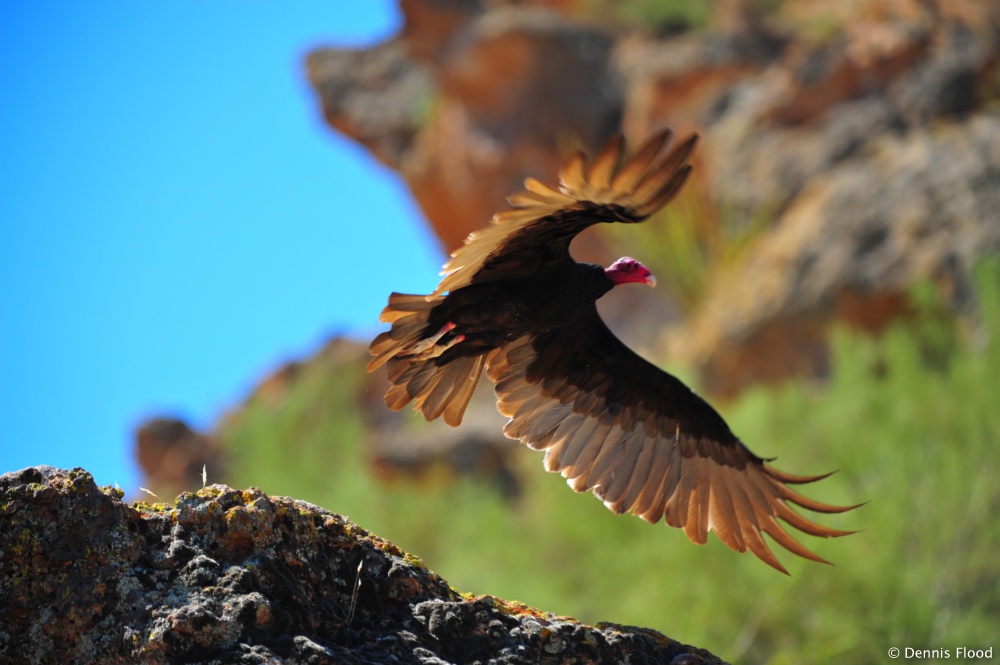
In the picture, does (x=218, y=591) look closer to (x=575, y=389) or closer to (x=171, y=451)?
(x=575, y=389)

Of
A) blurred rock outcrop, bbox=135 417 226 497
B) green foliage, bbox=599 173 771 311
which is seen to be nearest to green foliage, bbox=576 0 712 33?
green foliage, bbox=599 173 771 311

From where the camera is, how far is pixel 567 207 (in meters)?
3.50

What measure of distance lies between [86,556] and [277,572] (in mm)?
445

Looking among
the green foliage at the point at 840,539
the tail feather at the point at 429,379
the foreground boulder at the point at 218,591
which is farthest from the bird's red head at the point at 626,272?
the green foliage at the point at 840,539

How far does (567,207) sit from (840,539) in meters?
8.01

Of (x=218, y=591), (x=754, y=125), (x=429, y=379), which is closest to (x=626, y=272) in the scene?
(x=429, y=379)

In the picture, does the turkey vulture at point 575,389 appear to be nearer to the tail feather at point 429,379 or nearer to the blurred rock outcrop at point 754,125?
the tail feather at point 429,379

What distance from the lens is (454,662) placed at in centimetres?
296

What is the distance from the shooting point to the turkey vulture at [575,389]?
13.9 feet

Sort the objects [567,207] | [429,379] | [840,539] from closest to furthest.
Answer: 1. [567,207]
2. [429,379]
3. [840,539]

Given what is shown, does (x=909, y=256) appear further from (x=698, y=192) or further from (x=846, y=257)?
(x=698, y=192)

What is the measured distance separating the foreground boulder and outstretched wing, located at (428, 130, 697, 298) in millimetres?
1056

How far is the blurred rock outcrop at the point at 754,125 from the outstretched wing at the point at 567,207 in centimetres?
1091

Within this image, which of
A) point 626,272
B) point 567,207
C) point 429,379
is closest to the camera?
point 567,207
